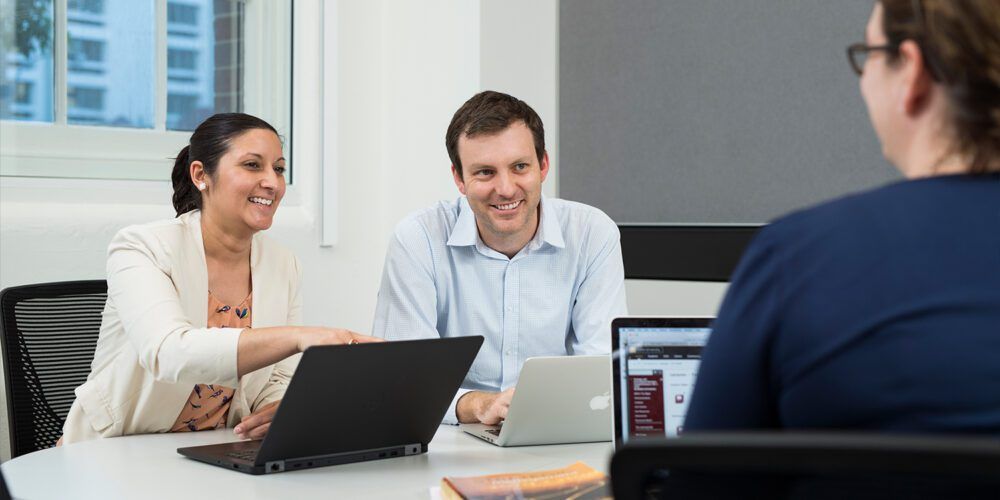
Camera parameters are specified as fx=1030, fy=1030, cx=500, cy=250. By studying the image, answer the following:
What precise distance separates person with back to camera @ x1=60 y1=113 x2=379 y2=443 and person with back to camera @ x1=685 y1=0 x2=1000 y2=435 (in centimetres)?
110

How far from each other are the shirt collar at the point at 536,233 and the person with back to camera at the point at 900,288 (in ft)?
5.63

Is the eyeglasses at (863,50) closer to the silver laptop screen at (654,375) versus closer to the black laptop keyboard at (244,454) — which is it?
the silver laptop screen at (654,375)

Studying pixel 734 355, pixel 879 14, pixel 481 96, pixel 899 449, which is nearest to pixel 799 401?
pixel 734 355

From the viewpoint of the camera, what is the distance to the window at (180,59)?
11.6 ft

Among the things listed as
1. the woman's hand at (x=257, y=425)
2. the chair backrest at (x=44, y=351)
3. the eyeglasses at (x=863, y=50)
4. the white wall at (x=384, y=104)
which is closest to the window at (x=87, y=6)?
the white wall at (x=384, y=104)

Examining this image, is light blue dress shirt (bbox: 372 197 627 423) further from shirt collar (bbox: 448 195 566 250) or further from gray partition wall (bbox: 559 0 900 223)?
gray partition wall (bbox: 559 0 900 223)

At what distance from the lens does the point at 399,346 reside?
1.64m

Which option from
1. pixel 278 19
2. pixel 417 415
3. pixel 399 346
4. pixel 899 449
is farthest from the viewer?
pixel 278 19

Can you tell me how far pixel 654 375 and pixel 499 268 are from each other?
3.21 feet

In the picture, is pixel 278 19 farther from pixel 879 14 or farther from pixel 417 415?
pixel 879 14

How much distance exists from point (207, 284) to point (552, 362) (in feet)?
3.04

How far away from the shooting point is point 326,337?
1.86 metres

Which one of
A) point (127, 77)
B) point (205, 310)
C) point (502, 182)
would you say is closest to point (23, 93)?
point (127, 77)

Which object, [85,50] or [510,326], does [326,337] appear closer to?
[510,326]
